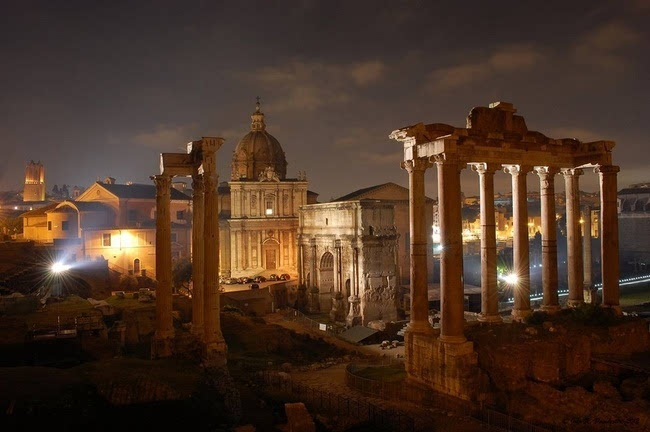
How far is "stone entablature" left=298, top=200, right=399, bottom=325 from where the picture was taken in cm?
4619

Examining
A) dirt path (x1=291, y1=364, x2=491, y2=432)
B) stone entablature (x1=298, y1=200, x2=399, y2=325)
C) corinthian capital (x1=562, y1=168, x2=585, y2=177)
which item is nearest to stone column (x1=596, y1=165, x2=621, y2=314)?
corinthian capital (x1=562, y1=168, x2=585, y2=177)

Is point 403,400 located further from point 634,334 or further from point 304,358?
point 304,358

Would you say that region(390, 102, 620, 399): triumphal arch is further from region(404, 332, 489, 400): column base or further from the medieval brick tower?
the medieval brick tower

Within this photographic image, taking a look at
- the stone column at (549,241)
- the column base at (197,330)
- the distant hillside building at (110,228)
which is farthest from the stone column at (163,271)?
the distant hillside building at (110,228)

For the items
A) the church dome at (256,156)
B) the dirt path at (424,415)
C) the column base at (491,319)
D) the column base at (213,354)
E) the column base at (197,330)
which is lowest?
the dirt path at (424,415)

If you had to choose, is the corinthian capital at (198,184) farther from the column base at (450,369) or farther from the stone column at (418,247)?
the column base at (450,369)

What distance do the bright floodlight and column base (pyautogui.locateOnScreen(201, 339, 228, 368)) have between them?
28.7 meters

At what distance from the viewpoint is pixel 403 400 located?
710 inches

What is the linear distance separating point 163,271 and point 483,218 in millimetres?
12687

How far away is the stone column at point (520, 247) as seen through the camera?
2059cm

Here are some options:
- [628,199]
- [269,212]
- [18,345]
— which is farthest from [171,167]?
[628,199]

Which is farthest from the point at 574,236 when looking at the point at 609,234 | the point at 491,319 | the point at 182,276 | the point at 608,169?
the point at 182,276

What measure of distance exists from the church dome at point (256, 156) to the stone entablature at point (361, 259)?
16018mm

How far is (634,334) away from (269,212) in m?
45.5
